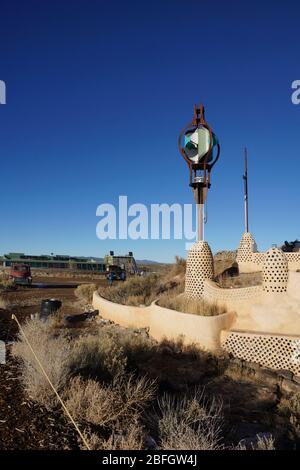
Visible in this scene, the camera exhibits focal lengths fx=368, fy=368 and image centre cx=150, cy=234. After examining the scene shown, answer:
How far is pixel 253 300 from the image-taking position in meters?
11.9

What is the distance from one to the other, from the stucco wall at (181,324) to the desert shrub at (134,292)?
288 centimetres

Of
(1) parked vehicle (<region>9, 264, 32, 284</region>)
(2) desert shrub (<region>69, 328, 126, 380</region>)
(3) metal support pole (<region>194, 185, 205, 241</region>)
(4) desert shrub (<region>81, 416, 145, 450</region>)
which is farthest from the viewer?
(1) parked vehicle (<region>9, 264, 32, 284</region>)

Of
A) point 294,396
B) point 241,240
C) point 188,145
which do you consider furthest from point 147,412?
point 241,240

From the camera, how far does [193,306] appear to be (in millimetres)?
13242

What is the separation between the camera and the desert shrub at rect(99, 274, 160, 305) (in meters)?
Result: 18.9

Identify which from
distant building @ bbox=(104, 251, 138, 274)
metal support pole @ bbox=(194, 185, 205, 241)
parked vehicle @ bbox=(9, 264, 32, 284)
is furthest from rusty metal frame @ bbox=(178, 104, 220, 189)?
distant building @ bbox=(104, 251, 138, 274)

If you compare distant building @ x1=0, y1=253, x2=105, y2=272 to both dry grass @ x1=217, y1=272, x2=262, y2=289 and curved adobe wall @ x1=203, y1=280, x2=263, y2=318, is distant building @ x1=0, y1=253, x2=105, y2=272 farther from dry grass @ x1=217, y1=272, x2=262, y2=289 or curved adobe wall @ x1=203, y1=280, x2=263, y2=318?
curved adobe wall @ x1=203, y1=280, x2=263, y2=318

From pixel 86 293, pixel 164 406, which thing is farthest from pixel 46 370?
pixel 86 293

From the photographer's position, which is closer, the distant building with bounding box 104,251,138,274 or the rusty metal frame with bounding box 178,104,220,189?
the rusty metal frame with bounding box 178,104,220,189

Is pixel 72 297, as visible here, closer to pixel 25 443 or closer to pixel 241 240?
pixel 241 240

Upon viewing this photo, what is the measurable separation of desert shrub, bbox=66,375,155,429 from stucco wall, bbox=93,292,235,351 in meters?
5.12

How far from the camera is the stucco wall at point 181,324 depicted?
11672 mm

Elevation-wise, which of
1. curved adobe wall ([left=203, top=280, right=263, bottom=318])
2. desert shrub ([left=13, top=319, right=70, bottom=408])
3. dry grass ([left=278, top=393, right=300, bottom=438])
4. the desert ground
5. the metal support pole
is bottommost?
dry grass ([left=278, top=393, right=300, bottom=438])

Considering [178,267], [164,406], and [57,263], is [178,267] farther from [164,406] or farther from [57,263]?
[57,263]
